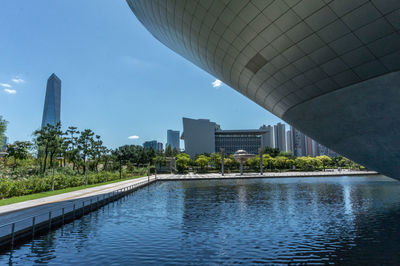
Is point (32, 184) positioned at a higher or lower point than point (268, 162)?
lower

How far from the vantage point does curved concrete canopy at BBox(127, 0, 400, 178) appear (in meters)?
9.68

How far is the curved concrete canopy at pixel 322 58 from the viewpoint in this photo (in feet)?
31.8

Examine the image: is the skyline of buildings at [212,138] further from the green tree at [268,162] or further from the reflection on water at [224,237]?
the reflection on water at [224,237]

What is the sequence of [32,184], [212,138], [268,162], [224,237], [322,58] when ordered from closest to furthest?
1. [224,237]
2. [322,58]
3. [32,184]
4. [268,162]
5. [212,138]

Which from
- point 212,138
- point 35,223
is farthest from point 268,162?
point 35,223

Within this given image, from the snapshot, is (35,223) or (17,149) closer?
(35,223)

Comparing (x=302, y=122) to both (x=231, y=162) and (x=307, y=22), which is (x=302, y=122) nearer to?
(x=307, y=22)

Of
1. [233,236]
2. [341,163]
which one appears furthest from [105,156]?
[341,163]

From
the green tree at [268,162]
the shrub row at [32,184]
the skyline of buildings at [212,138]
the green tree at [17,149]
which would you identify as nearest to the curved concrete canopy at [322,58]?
the shrub row at [32,184]

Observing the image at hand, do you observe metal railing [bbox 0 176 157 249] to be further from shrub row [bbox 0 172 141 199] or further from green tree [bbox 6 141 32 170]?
green tree [bbox 6 141 32 170]

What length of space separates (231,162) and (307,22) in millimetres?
66802

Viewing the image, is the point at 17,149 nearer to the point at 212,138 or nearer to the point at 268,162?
the point at 268,162

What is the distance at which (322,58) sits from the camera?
11383 mm

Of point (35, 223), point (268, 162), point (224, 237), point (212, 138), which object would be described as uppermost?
point (212, 138)
